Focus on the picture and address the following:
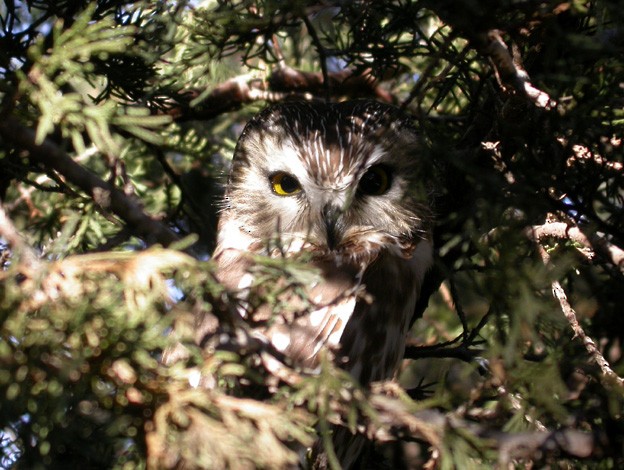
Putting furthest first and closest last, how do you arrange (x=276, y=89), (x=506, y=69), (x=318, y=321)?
(x=276, y=89) → (x=318, y=321) → (x=506, y=69)

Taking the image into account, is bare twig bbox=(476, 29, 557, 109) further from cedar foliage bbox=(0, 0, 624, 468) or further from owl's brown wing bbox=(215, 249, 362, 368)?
owl's brown wing bbox=(215, 249, 362, 368)

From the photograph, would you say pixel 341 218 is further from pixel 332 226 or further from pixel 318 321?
pixel 318 321

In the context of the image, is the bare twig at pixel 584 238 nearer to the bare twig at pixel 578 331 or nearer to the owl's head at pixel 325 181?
the bare twig at pixel 578 331

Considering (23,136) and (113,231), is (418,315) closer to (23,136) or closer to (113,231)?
(113,231)

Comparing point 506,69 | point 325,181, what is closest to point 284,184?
point 325,181

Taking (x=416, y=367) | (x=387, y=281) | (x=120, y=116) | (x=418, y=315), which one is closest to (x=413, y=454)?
(x=418, y=315)

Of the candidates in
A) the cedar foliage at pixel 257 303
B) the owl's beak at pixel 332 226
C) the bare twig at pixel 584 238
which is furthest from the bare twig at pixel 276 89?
the bare twig at pixel 584 238

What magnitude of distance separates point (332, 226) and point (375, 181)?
360mm

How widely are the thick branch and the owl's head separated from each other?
89 centimetres

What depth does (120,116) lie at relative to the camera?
5.71ft

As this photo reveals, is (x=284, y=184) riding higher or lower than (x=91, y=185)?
lower

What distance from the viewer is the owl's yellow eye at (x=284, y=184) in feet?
9.80

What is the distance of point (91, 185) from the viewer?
1.97 meters

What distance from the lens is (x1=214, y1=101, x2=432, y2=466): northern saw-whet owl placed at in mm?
2609
